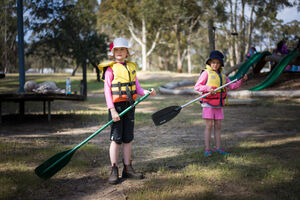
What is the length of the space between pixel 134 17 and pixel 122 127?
114ft

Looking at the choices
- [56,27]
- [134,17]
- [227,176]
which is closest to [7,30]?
[134,17]

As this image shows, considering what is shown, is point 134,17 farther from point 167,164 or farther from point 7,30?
point 167,164

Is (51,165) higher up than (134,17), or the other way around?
(134,17)

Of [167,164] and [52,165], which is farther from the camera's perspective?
[167,164]

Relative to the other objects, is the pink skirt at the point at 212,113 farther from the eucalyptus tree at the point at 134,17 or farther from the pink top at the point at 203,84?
the eucalyptus tree at the point at 134,17

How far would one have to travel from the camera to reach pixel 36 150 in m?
4.58

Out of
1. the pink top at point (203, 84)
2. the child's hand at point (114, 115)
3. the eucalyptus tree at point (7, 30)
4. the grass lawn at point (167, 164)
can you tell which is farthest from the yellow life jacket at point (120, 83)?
the eucalyptus tree at point (7, 30)

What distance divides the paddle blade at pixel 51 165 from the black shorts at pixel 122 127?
1.86 ft

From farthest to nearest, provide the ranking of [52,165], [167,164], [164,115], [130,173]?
[164,115] → [167,164] → [130,173] → [52,165]

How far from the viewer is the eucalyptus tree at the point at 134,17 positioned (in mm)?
31984

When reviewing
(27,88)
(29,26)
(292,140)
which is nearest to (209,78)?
(292,140)

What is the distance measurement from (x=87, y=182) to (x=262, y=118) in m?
5.80

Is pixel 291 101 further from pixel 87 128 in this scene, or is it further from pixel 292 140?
pixel 87 128

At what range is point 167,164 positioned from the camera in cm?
421
